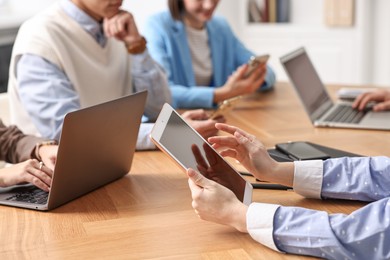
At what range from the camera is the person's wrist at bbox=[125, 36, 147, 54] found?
2436mm

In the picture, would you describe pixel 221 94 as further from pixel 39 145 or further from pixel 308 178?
pixel 308 178

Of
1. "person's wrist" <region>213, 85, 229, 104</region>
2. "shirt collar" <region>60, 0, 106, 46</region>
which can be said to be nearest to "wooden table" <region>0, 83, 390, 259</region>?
"shirt collar" <region>60, 0, 106, 46</region>

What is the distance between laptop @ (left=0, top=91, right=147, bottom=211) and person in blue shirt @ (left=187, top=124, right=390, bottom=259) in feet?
0.81

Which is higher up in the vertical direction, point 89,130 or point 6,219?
point 89,130

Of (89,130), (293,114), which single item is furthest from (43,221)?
(293,114)

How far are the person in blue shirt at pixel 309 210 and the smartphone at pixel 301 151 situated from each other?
0.20 metres

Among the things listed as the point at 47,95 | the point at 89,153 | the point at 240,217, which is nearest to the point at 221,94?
the point at 47,95

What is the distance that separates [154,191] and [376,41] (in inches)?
125

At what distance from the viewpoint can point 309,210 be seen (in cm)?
131

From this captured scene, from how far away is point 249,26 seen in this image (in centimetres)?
495

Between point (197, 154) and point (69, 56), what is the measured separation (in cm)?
89

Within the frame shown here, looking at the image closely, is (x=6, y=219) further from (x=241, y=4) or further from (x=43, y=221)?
(x=241, y=4)

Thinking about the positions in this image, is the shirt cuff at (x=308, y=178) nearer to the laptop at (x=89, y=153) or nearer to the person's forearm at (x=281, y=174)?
the person's forearm at (x=281, y=174)

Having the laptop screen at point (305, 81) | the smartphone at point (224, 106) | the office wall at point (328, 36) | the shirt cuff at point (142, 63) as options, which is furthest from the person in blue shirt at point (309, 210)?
the office wall at point (328, 36)
